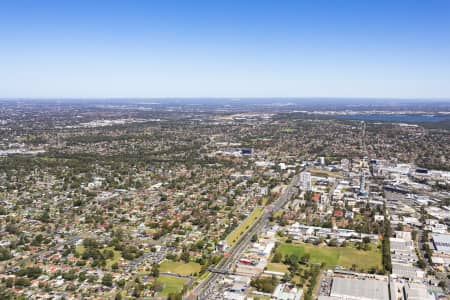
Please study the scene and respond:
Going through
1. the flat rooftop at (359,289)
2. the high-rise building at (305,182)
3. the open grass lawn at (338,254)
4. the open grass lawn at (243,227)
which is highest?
the high-rise building at (305,182)

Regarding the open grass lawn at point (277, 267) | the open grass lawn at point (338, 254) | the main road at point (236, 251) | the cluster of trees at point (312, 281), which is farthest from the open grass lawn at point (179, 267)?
the cluster of trees at point (312, 281)

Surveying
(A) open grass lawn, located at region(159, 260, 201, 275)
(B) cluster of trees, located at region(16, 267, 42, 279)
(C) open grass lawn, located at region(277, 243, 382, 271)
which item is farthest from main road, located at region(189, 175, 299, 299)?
(B) cluster of trees, located at region(16, 267, 42, 279)

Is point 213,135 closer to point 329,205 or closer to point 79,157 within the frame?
point 79,157

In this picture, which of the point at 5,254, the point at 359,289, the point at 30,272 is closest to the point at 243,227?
the point at 359,289

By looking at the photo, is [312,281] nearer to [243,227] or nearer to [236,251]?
[236,251]

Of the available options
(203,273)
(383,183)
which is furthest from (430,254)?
(383,183)

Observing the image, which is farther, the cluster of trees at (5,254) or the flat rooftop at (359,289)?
the cluster of trees at (5,254)

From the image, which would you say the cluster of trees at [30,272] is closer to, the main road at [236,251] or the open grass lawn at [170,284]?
the open grass lawn at [170,284]

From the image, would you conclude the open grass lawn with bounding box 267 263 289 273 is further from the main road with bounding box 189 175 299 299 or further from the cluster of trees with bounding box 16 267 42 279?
the cluster of trees with bounding box 16 267 42 279
